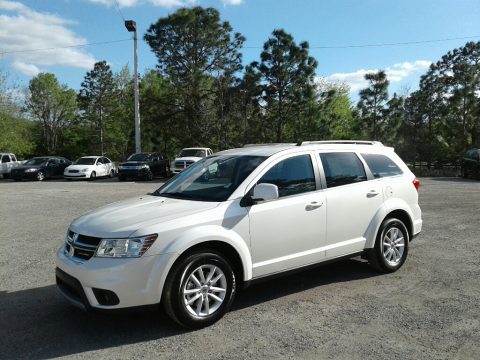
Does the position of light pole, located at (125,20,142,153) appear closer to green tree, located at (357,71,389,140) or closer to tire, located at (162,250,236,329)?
green tree, located at (357,71,389,140)

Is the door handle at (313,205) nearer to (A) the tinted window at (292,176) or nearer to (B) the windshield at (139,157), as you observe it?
(A) the tinted window at (292,176)

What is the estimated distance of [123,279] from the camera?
382 cm

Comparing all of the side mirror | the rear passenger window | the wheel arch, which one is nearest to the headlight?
the side mirror

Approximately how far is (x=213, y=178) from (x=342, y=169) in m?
1.61

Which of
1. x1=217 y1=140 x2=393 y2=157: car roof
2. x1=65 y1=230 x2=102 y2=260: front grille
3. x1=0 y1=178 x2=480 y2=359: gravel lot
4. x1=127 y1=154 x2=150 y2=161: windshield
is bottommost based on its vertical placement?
x1=0 y1=178 x2=480 y2=359: gravel lot

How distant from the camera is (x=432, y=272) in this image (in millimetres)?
5941

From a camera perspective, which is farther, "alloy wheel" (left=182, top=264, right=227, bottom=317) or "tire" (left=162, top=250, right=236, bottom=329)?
"alloy wheel" (left=182, top=264, right=227, bottom=317)

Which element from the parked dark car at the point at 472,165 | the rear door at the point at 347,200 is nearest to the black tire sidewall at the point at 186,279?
the rear door at the point at 347,200

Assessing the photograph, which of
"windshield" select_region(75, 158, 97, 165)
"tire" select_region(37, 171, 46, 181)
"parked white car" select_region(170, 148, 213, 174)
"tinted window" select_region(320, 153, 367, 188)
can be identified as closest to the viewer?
"tinted window" select_region(320, 153, 367, 188)

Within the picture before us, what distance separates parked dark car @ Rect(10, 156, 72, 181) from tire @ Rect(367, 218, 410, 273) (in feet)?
85.2

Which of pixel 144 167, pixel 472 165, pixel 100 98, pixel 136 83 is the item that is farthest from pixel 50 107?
pixel 472 165

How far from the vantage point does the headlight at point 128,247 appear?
12.7 feet

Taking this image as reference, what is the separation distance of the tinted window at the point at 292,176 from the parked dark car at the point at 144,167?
2183 cm

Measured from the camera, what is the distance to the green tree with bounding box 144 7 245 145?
34656 millimetres
